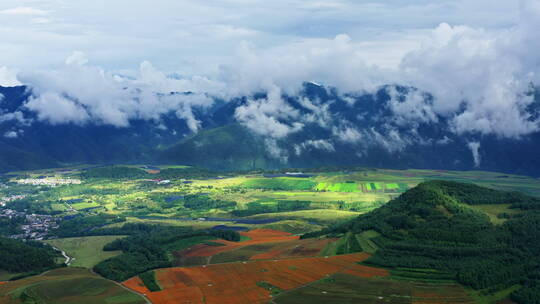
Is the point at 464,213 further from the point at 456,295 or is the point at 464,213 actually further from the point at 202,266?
the point at 202,266

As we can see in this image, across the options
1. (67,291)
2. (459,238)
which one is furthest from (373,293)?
(67,291)

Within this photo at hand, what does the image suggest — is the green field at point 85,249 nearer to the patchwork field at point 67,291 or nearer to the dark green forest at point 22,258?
the dark green forest at point 22,258

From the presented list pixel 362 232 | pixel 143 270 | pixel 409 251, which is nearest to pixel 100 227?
pixel 143 270

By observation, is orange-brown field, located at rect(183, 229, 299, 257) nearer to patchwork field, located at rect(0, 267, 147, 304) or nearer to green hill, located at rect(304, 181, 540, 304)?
green hill, located at rect(304, 181, 540, 304)

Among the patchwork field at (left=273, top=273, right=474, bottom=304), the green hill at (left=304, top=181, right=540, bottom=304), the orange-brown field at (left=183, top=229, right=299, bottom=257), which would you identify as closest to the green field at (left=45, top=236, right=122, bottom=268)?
the orange-brown field at (left=183, top=229, right=299, bottom=257)

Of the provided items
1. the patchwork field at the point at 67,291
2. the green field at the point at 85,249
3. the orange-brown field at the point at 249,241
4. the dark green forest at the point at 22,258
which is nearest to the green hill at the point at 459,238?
the orange-brown field at the point at 249,241

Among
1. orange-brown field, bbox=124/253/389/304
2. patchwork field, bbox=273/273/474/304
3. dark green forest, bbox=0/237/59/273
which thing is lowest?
patchwork field, bbox=273/273/474/304

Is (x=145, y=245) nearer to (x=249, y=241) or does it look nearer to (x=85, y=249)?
(x=85, y=249)
